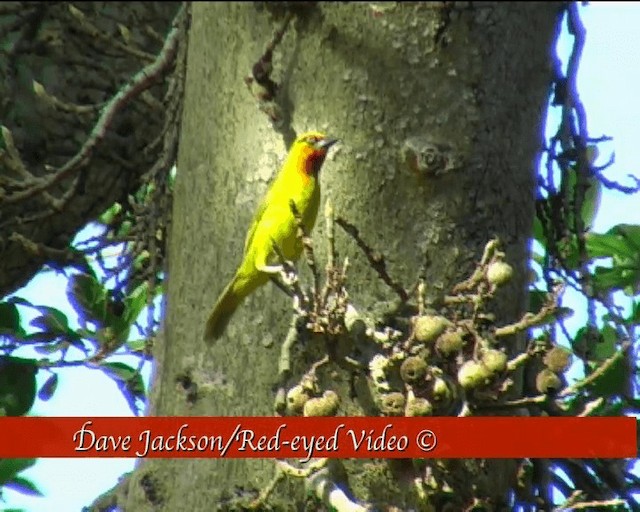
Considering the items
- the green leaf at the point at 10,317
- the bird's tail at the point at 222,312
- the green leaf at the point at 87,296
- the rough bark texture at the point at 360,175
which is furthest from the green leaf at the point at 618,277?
the green leaf at the point at 10,317

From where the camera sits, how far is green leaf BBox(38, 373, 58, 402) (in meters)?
3.11

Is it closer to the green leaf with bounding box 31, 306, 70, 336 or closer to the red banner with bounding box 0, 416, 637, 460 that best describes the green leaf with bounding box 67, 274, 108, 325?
the green leaf with bounding box 31, 306, 70, 336

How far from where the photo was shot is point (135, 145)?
4.02 meters

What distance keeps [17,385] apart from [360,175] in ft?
4.25

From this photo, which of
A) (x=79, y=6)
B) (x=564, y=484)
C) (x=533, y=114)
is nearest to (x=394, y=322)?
(x=533, y=114)

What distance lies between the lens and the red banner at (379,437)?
1894mm

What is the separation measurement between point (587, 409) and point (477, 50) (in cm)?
70

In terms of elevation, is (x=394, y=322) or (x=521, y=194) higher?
(x=521, y=194)

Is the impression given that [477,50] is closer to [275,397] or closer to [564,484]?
[275,397]

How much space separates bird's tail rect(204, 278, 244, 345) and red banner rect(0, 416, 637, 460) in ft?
0.50

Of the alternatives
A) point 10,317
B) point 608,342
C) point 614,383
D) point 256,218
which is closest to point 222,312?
point 256,218

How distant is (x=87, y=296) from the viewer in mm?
3178

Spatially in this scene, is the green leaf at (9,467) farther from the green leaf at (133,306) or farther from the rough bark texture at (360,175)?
the rough bark texture at (360,175)

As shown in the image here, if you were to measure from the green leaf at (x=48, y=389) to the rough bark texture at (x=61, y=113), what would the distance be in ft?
1.72
